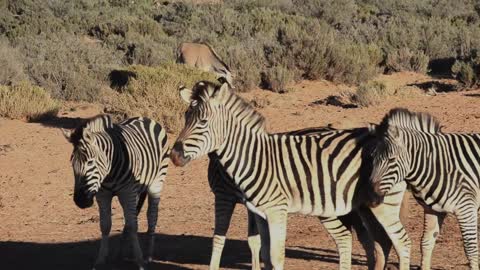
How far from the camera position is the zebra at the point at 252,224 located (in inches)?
336

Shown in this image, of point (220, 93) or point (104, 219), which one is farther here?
point (104, 219)

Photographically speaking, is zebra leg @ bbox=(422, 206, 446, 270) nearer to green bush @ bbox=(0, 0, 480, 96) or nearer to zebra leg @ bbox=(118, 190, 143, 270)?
zebra leg @ bbox=(118, 190, 143, 270)

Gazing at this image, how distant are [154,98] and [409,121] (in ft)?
36.0

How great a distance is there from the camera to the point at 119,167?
30.9ft

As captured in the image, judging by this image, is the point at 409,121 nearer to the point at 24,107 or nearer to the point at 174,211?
the point at 174,211

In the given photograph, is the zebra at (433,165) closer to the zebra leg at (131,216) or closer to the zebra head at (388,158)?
the zebra head at (388,158)

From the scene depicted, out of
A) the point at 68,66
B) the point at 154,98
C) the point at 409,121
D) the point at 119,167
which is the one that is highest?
the point at 68,66

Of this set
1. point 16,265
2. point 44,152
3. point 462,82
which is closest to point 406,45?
point 462,82

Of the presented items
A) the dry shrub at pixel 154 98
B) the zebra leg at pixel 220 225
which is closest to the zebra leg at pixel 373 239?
the zebra leg at pixel 220 225

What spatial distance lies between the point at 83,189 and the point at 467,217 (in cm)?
370

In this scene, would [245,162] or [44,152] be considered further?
[44,152]

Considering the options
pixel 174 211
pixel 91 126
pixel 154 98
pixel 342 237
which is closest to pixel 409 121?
pixel 342 237

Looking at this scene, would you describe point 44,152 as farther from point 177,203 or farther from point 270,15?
point 270,15

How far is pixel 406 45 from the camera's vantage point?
26.5 m
